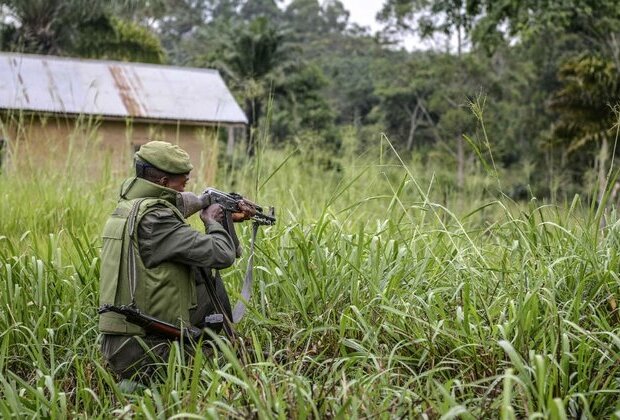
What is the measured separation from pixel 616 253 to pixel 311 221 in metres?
2.01

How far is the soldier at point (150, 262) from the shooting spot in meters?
3.21

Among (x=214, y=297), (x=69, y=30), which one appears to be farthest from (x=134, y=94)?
(x=214, y=297)

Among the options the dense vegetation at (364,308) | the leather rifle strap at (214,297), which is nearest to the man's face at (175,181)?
the leather rifle strap at (214,297)

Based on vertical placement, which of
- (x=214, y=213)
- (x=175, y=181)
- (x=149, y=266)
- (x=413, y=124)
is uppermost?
(x=175, y=181)

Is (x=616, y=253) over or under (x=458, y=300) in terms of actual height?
over

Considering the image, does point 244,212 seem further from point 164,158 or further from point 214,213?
point 164,158

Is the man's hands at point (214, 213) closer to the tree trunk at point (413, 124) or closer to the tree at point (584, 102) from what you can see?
the tree at point (584, 102)

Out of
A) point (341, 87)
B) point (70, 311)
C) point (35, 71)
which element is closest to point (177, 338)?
point (70, 311)

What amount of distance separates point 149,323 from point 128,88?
15.0 meters

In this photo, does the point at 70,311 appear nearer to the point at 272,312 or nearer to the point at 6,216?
the point at 272,312

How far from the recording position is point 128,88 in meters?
17.5

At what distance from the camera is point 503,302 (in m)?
3.29

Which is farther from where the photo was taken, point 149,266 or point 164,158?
point 164,158

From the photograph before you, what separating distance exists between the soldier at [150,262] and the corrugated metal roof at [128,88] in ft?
42.3
